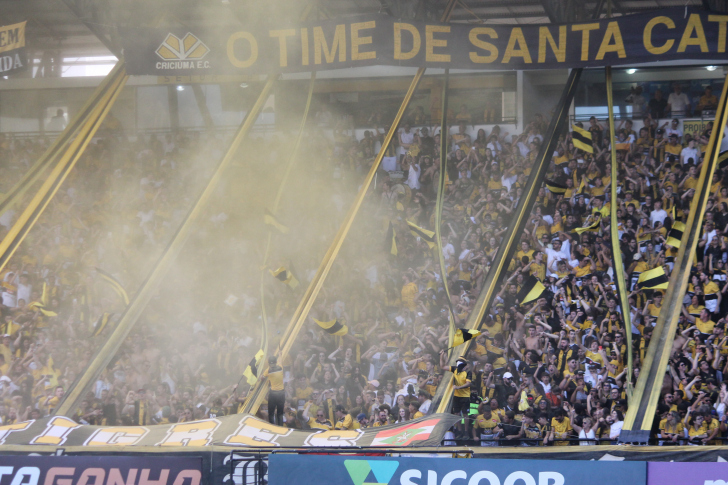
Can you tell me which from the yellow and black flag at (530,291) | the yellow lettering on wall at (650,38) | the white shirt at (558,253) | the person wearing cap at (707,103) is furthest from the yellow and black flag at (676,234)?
the person wearing cap at (707,103)

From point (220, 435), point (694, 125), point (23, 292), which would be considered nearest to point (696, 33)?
point (694, 125)

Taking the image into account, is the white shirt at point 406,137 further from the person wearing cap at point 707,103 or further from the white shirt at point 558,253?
the person wearing cap at point 707,103

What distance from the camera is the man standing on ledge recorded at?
901 centimetres

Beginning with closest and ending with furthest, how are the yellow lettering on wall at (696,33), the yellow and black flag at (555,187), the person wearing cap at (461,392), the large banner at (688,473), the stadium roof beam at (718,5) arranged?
the large banner at (688,473), the person wearing cap at (461,392), the yellow lettering on wall at (696,33), the yellow and black flag at (555,187), the stadium roof beam at (718,5)

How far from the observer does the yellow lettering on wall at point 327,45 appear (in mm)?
11523

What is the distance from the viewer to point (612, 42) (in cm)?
1140

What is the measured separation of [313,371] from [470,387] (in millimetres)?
2568

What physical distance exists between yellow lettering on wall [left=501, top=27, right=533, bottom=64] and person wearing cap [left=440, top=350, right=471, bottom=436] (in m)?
5.22

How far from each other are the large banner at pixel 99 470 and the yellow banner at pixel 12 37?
875 centimetres

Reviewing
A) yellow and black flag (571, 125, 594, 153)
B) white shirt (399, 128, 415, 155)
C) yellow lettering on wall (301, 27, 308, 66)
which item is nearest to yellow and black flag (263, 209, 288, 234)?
yellow lettering on wall (301, 27, 308, 66)

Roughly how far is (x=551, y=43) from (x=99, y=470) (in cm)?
882

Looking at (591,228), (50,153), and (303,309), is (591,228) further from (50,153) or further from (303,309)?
(50,153)

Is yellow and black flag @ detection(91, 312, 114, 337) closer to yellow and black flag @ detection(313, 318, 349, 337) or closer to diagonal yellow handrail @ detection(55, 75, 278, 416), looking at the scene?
diagonal yellow handrail @ detection(55, 75, 278, 416)

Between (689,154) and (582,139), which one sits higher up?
(582,139)
